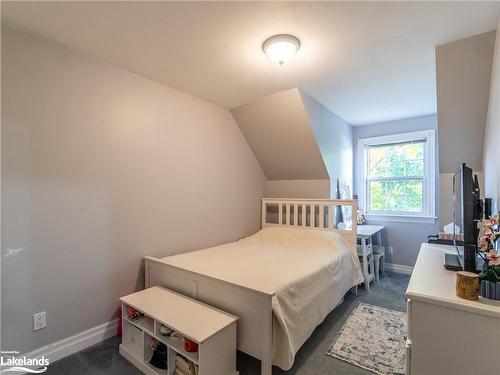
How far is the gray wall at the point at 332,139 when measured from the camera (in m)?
3.01

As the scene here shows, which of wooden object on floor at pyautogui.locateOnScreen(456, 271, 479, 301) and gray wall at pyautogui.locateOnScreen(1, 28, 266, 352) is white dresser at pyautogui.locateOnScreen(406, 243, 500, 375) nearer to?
wooden object on floor at pyautogui.locateOnScreen(456, 271, 479, 301)

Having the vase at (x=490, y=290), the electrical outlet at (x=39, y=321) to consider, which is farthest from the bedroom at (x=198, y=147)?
the vase at (x=490, y=290)

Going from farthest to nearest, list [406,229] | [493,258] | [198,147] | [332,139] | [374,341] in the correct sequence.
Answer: [406,229] → [332,139] → [198,147] → [374,341] → [493,258]

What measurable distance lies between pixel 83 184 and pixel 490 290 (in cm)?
260

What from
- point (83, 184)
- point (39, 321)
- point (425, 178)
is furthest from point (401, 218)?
point (39, 321)

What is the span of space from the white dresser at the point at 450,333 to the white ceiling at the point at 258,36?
162 cm

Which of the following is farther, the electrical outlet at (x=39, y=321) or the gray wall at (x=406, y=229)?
the gray wall at (x=406, y=229)

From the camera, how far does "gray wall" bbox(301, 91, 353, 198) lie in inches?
119

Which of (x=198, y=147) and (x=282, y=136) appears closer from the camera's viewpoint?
(x=198, y=147)

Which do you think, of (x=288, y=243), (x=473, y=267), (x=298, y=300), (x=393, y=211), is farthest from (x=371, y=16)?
(x=393, y=211)

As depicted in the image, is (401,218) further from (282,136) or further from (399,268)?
(282,136)

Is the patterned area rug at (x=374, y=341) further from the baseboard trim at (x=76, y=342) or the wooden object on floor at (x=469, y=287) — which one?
the baseboard trim at (x=76, y=342)

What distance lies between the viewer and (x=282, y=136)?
325cm

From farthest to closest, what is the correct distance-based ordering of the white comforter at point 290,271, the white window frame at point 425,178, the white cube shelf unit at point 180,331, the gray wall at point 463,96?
1. the white window frame at point 425,178
2. the gray wall at point 463,96
3. the white comforter at point 290,271
4. the white cube shelf unit at point 180,331
